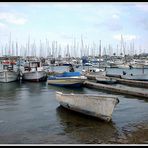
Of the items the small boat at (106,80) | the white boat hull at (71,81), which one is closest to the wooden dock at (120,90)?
the white boat hull at (71,81)

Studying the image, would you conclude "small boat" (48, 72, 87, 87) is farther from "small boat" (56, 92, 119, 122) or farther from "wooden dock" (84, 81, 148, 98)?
"small boat" (56, 92, 119, 122)

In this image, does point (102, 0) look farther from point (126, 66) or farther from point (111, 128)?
point (126, 66)

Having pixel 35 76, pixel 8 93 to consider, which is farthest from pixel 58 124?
pixel 35 76

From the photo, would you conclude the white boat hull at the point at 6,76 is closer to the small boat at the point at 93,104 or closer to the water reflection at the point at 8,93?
the water reflection at the point at 8,93

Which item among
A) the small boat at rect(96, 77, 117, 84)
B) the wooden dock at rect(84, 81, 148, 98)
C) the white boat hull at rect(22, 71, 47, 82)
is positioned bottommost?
the wooden dock at rect(84, 81, 148, 98)

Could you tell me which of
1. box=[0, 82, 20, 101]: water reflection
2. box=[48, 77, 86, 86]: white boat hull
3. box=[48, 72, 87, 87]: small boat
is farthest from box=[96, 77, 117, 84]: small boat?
box=[0, 82, 20, 101]: water reflection

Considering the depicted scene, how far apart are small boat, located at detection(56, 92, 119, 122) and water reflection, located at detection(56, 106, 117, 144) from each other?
1.00 feet

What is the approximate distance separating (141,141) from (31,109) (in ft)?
29.6

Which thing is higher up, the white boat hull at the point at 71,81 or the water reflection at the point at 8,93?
the white boat hull at the point at 71,81

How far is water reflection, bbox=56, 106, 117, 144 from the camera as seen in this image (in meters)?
10.7

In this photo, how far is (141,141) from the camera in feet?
33.6

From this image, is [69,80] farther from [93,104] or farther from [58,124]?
[58,124]

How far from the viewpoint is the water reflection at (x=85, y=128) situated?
35.2ft

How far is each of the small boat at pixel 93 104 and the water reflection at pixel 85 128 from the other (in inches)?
11.9
